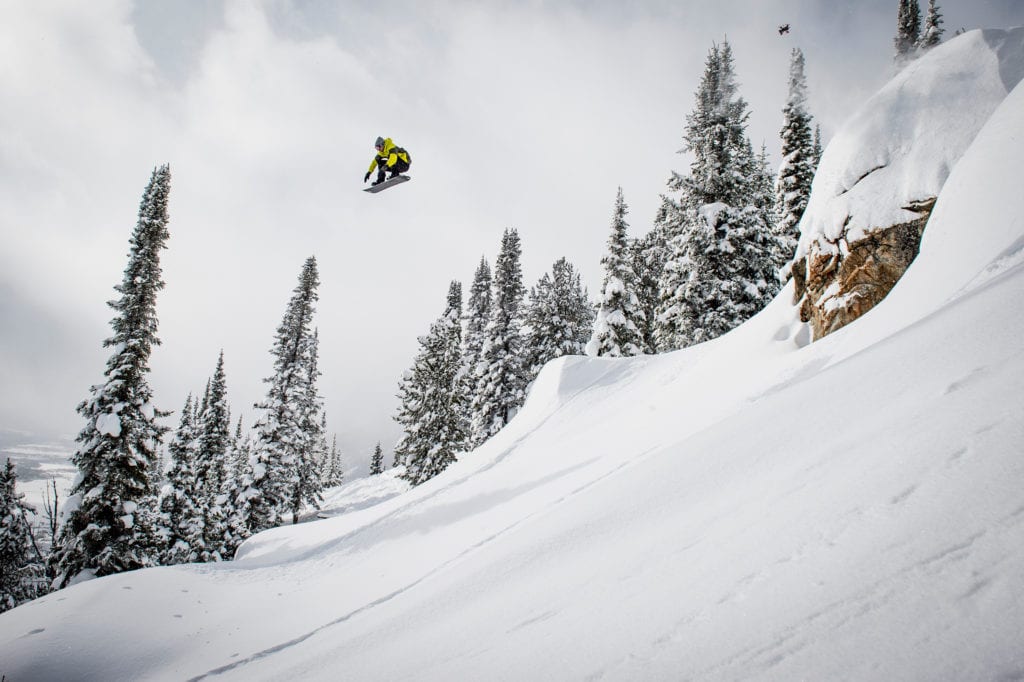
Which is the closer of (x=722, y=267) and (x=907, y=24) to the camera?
(x=722, y=267)

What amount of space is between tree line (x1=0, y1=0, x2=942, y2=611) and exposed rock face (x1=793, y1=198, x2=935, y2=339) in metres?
3.11

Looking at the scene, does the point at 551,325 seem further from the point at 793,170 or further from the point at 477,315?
the point at 793,170

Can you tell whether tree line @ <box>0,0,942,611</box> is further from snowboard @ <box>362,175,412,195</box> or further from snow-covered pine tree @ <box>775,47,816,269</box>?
snowboard @ <box>362,175,412,195</box>

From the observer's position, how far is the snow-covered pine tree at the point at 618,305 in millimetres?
Answer: 25594

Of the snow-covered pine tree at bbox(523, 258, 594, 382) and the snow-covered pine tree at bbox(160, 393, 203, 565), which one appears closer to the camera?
the snow-covered pine tree at bbox(160, 393, 203, 565)

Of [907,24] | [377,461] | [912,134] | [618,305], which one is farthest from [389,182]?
[377,461]

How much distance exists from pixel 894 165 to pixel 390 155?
1266cm

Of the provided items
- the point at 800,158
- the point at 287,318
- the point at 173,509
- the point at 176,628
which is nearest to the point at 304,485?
the point at 173,509

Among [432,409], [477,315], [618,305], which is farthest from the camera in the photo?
[477,315]

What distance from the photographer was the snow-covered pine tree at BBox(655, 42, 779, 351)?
20125mm

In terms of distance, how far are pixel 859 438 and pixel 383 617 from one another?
608cm

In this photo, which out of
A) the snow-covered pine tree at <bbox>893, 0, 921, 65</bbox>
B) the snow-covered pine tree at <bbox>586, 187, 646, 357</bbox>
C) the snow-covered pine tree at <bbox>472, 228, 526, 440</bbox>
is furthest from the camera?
the snow-covered pine tree at <bbox>893, 0, 921, 65</bbox>

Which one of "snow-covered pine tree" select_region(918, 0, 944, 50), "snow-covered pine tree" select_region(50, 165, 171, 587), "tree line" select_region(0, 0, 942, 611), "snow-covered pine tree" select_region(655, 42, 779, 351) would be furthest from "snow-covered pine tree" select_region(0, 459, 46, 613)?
"snow-covered pine tree" select_region(918, 0, 944, 50)

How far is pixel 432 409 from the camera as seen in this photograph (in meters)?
28.2
